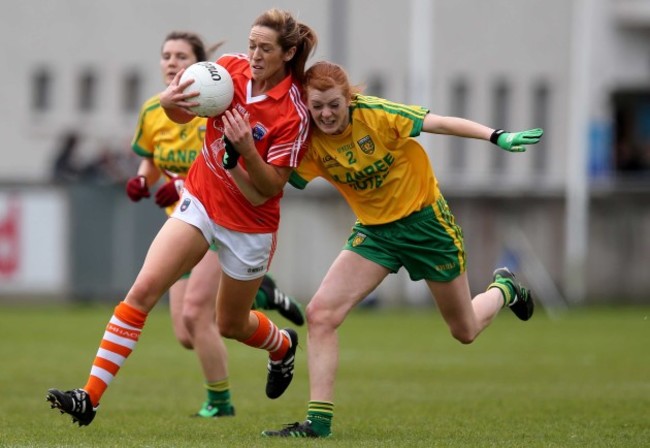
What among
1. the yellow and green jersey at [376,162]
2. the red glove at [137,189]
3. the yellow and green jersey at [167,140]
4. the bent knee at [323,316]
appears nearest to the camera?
the yellow and green jersey at [376,162]

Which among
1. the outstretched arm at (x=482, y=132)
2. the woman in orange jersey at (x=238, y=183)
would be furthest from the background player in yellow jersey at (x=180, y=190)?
the outstretched arm at (x=482, y=132)

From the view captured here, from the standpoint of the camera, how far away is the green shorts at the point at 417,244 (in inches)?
349

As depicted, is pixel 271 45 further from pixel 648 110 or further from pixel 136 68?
pixel 648 110

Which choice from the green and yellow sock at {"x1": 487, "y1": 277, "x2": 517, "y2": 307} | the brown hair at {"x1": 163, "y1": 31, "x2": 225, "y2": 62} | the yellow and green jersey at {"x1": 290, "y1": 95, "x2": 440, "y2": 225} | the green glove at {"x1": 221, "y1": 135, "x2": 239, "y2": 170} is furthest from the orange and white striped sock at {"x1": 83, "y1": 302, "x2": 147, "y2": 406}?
the green and yellow sock at {"x1": 487, "y1": 277, "x2": 517, "y2": 307}

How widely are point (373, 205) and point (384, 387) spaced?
3.66m

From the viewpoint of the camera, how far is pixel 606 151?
29.7 meters

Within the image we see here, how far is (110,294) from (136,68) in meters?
12.2

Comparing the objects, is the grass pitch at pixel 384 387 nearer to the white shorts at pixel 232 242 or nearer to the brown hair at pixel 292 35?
the white shorts at pixel 232 242

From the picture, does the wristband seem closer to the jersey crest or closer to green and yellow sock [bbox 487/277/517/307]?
the jersey crest

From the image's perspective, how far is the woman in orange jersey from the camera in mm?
8125

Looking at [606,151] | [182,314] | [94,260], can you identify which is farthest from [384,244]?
[606,151]

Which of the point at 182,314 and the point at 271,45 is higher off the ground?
the point at 271,45

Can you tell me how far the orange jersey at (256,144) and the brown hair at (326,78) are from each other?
110mm

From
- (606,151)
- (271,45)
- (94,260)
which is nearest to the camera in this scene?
(271,45)
